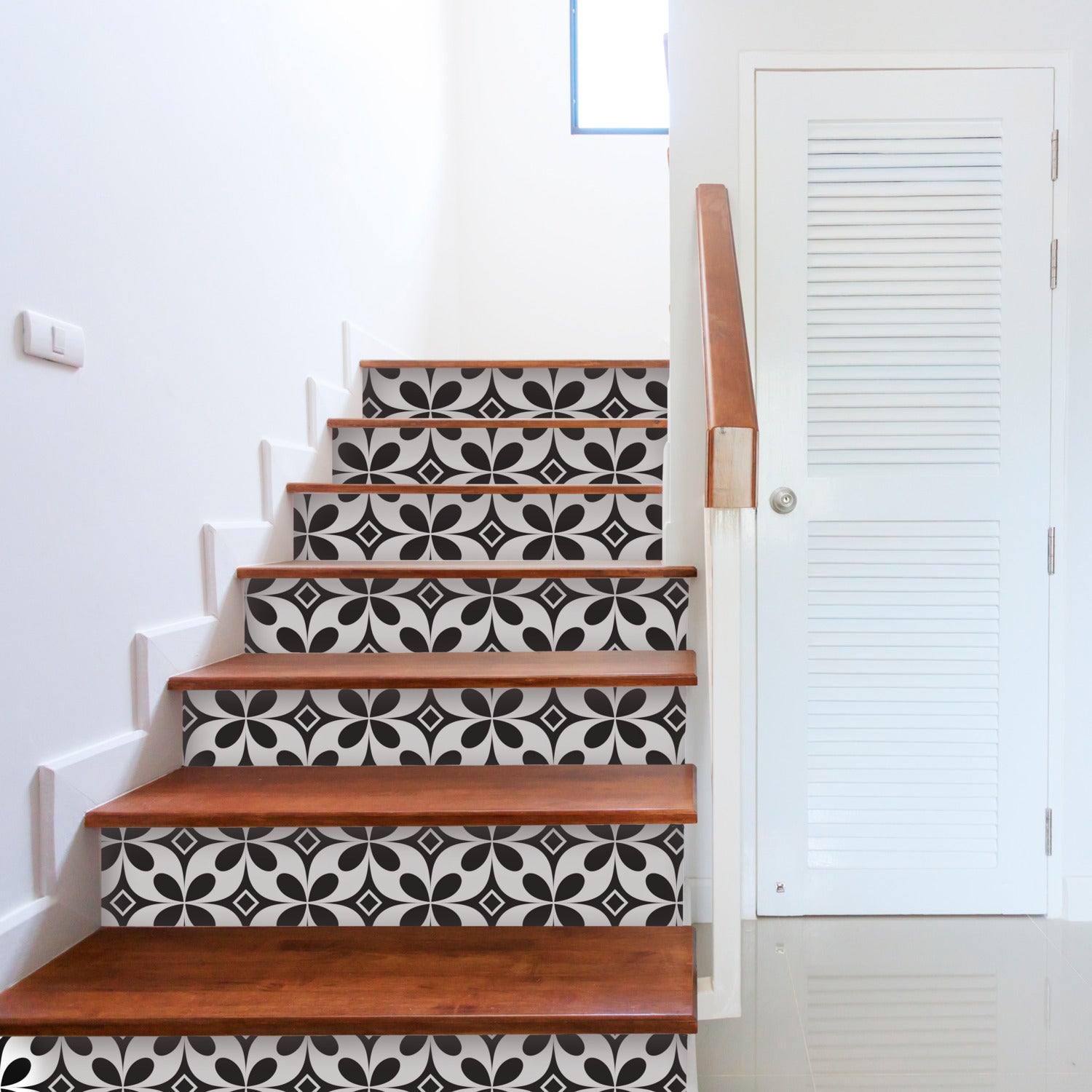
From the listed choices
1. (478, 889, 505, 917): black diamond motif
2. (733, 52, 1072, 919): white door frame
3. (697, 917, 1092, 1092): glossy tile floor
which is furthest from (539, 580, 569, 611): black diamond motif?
(697, 917, 1092, 1092): glossy tile floor

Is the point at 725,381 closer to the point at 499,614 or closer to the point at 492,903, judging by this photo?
the point at 499,614

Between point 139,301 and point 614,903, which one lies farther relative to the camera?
point 139,301

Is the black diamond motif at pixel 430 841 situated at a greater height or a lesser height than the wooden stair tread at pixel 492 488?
lesser

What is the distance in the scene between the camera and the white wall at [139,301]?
54.0 inches

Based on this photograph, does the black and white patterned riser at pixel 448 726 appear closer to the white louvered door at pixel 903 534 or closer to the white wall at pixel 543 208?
the white louvered door at pixel 903 534

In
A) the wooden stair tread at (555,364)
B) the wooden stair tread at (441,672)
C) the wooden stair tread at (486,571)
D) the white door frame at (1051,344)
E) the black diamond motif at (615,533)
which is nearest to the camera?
the wooden stair tread at (441,672)

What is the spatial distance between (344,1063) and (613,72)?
419 cm

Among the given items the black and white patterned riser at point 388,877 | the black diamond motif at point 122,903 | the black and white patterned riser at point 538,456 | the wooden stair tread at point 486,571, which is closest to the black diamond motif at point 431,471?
the black and white patterned riser at point 538,456

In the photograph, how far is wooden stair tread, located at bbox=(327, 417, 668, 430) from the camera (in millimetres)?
2490

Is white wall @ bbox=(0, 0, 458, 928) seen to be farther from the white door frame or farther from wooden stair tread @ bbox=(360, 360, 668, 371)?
the white door frame

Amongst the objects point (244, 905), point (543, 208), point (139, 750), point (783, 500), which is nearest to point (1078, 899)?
point (783, 500)

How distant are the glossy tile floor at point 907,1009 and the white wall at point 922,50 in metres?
0.31

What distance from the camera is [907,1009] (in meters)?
1.67

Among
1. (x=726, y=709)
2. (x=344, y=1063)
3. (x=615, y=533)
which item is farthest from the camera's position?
(x=615, y=533)
